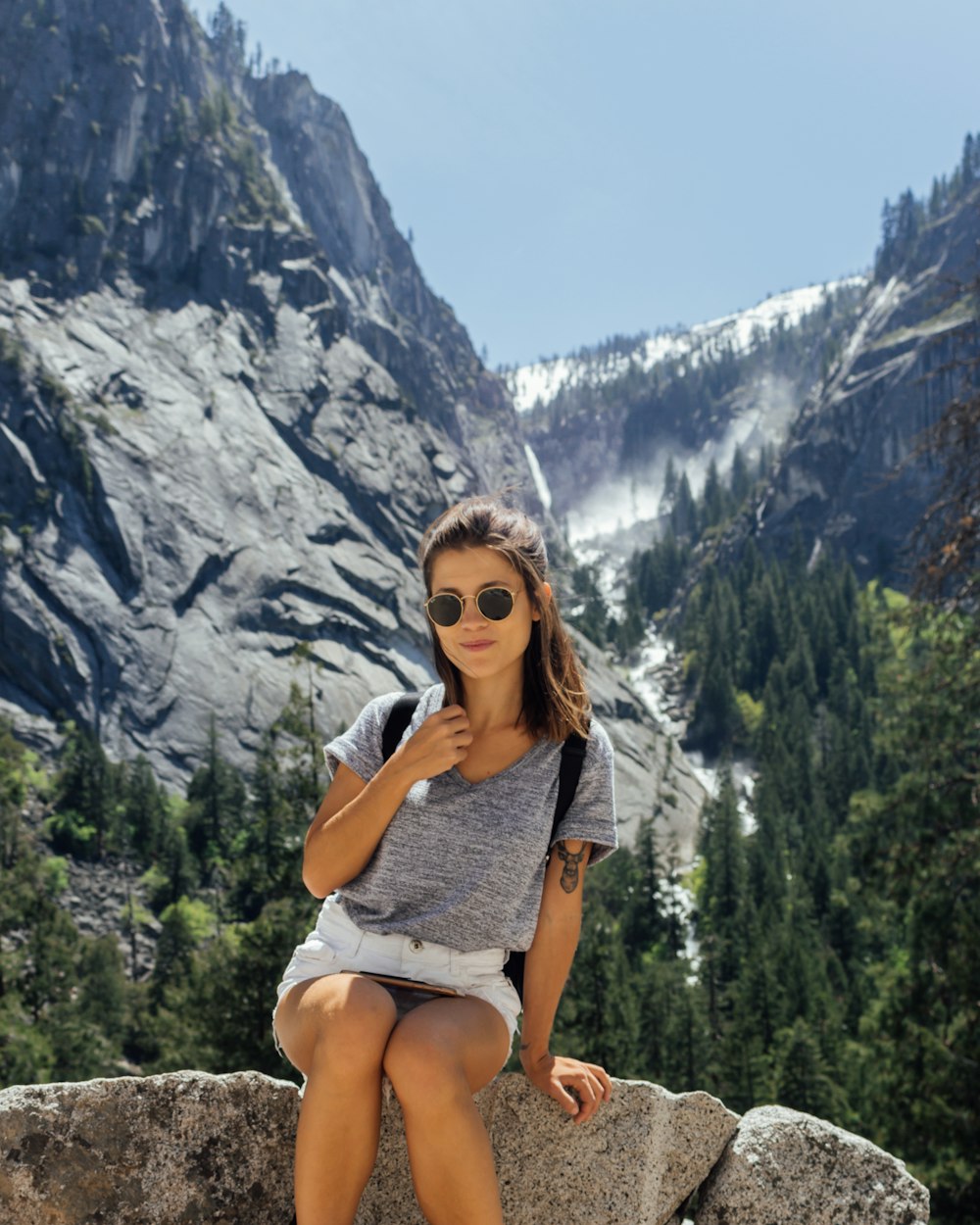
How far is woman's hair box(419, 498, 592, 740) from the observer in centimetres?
380

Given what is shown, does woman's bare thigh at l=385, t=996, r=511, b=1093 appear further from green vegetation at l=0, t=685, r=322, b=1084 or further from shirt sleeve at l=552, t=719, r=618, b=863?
green vegetation at l=0, t=685, r=322, b=1084

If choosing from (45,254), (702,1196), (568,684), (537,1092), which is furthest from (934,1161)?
(45,254)

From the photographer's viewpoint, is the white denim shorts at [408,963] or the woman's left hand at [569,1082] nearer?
the white denim shorts at [408,963]

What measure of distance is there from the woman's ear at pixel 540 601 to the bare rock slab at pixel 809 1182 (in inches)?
90.2

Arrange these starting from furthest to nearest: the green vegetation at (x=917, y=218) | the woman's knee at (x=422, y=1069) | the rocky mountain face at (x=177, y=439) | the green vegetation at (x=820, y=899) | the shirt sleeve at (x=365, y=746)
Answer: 1. the green vegetation at (x=917, y=218)
2. the rocky mountain face at (x=177, y=439)
3. the green vegetation at (x=820, y=899)
4. the shirt sleeve at (x=365, y=746)
5. the woman's knee at (x=422, y=1069)

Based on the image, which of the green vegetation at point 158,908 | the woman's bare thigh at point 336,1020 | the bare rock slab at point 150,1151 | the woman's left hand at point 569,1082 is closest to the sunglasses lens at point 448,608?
the woman's bare thigh at point 336,1020

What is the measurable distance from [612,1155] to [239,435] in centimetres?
8875

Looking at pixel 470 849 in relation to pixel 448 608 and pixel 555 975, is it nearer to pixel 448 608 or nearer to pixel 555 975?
pixel 555 975

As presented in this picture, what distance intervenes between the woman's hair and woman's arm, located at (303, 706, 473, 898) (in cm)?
40

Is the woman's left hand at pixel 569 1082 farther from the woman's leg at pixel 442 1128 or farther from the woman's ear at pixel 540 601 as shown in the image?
the woman's ear at pixel 540 601

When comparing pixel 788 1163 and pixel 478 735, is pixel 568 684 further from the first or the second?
pixel 788 1163

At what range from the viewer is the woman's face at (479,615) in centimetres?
378

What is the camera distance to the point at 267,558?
82.7m

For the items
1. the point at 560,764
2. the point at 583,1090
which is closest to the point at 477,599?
the point at 560,764
